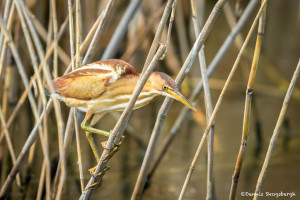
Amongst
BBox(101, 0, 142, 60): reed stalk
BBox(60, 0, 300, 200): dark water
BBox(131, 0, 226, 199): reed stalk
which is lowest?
BBox(60, 0, 300, 200): dark water

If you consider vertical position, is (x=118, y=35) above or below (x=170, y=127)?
above

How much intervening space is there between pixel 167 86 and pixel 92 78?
0.26 m

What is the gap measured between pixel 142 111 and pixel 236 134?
0.75 metres

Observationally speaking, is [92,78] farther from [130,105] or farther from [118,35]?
[118,35]

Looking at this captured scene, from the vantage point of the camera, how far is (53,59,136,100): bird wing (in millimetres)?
1471

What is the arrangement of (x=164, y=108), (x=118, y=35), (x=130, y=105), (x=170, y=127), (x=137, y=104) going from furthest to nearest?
(x=170, y=127), (x=118, y=35), (x=164, y=108), (x=137, y=104), (x=130, y=105)

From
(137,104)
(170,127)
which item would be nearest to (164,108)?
(137,104)

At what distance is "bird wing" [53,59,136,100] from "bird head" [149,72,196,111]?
10 centimetres

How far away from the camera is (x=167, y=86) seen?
138 cm

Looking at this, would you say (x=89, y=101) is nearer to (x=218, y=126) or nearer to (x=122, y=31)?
(x=122, y=31)

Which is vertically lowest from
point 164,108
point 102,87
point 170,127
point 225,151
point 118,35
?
point 225,151

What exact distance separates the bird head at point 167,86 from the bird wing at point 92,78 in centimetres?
10

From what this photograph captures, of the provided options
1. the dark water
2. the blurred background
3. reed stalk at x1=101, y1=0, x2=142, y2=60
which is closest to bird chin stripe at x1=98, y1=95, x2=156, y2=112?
reed stalk at x1=101, y1=0, x2=142, y2=60

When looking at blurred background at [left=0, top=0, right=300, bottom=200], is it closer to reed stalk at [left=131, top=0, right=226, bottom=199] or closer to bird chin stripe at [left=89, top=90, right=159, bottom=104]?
bird chin stripe at [left=89, top=90, right=159, bottom=104]
